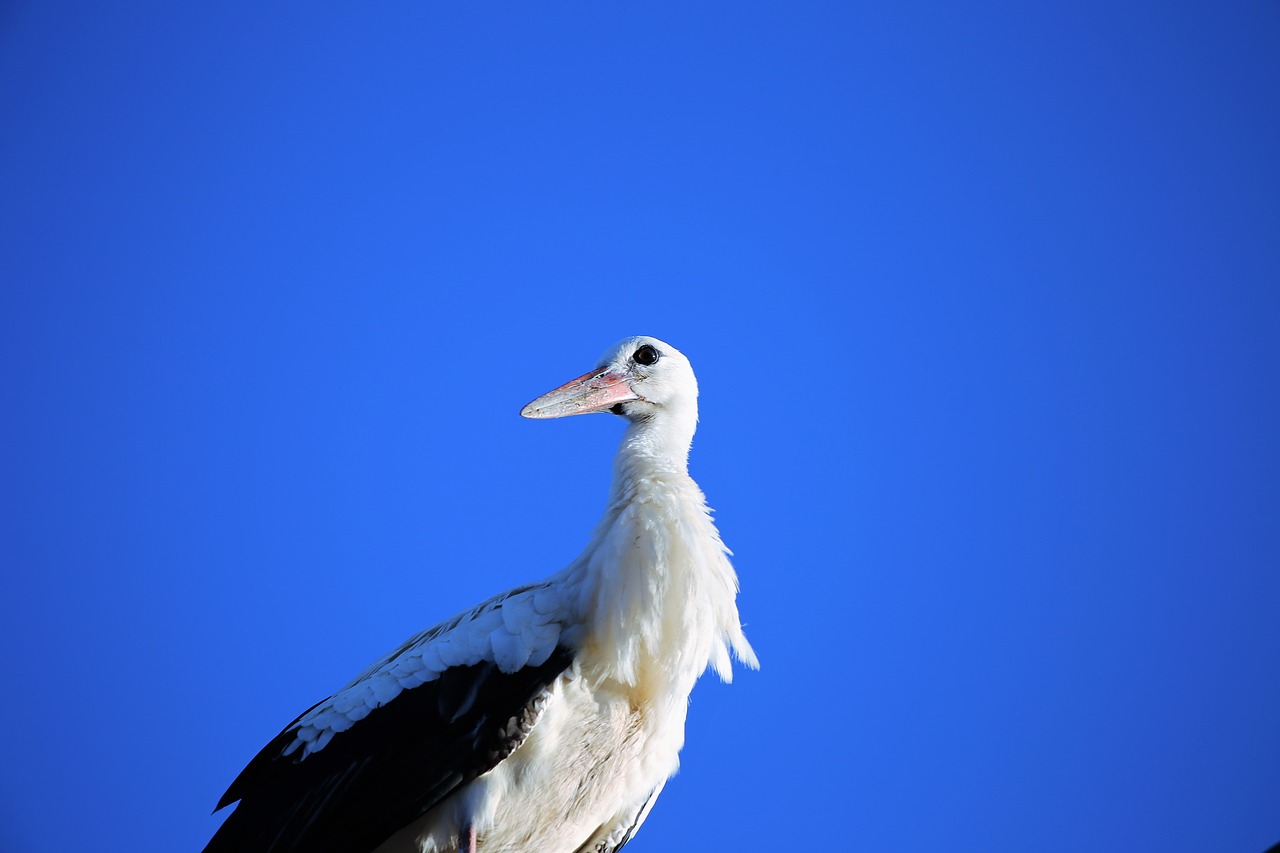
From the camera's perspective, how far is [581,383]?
5602 millimetres

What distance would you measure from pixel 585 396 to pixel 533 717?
1.69 meters

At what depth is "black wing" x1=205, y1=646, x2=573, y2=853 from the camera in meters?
4.40

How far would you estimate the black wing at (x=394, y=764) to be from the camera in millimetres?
4398

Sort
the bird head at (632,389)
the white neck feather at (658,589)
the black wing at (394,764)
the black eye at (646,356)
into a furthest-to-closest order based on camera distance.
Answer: the black eye at (646,356)
the bird head at (632,389)
the white neck feather at (658,589)
the black wing at (394,764)

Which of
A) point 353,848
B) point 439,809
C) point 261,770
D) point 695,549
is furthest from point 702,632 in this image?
point 261,770

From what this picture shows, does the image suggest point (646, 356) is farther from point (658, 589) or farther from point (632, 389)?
point (658, 589)

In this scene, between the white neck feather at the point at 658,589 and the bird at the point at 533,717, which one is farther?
the white neck feather at the point at 658,589

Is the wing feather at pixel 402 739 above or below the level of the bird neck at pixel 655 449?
below

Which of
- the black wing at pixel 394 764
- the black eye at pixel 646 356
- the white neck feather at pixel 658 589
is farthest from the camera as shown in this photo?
the black eye at pixel 646 356

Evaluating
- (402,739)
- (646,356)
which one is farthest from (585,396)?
(402,739)

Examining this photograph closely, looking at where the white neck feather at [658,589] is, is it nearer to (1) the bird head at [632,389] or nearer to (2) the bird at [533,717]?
(2) the bird at [533,717]

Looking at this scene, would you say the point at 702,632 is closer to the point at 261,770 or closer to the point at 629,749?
the point at 629,749

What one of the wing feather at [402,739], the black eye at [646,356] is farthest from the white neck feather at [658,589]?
the black eye at [646,356]

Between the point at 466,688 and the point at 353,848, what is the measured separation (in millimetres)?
700
